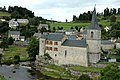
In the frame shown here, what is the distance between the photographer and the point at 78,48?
6856cm

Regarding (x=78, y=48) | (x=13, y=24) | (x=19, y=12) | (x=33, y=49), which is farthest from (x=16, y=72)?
(x=19, y=12)

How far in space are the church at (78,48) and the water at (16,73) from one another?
7.72 m

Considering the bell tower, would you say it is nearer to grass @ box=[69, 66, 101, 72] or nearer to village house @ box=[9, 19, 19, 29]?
grass @ box=[69, 66, 101, 72]

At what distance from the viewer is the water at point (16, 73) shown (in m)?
63.0

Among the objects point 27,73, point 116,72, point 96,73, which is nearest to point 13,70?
point 27,73

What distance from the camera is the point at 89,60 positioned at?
67.2 meters

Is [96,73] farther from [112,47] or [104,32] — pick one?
[104,32]

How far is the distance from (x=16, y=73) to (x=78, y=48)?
556 inches

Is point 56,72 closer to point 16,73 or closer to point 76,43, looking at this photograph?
point 76,43

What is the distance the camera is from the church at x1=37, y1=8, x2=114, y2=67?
67.1 m

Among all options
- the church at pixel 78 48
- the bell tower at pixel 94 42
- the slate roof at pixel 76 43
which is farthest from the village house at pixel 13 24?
the bell tower at pixel 94 42

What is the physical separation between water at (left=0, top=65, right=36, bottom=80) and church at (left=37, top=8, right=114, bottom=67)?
772cm

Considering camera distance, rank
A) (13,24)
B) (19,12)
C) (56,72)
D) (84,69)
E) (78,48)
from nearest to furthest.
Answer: (84,69) < (56,72) < (78,48) < (13,24) < (19,12)

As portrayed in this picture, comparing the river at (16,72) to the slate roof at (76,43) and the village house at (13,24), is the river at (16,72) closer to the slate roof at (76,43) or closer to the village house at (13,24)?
the slate roof at (76,43)
